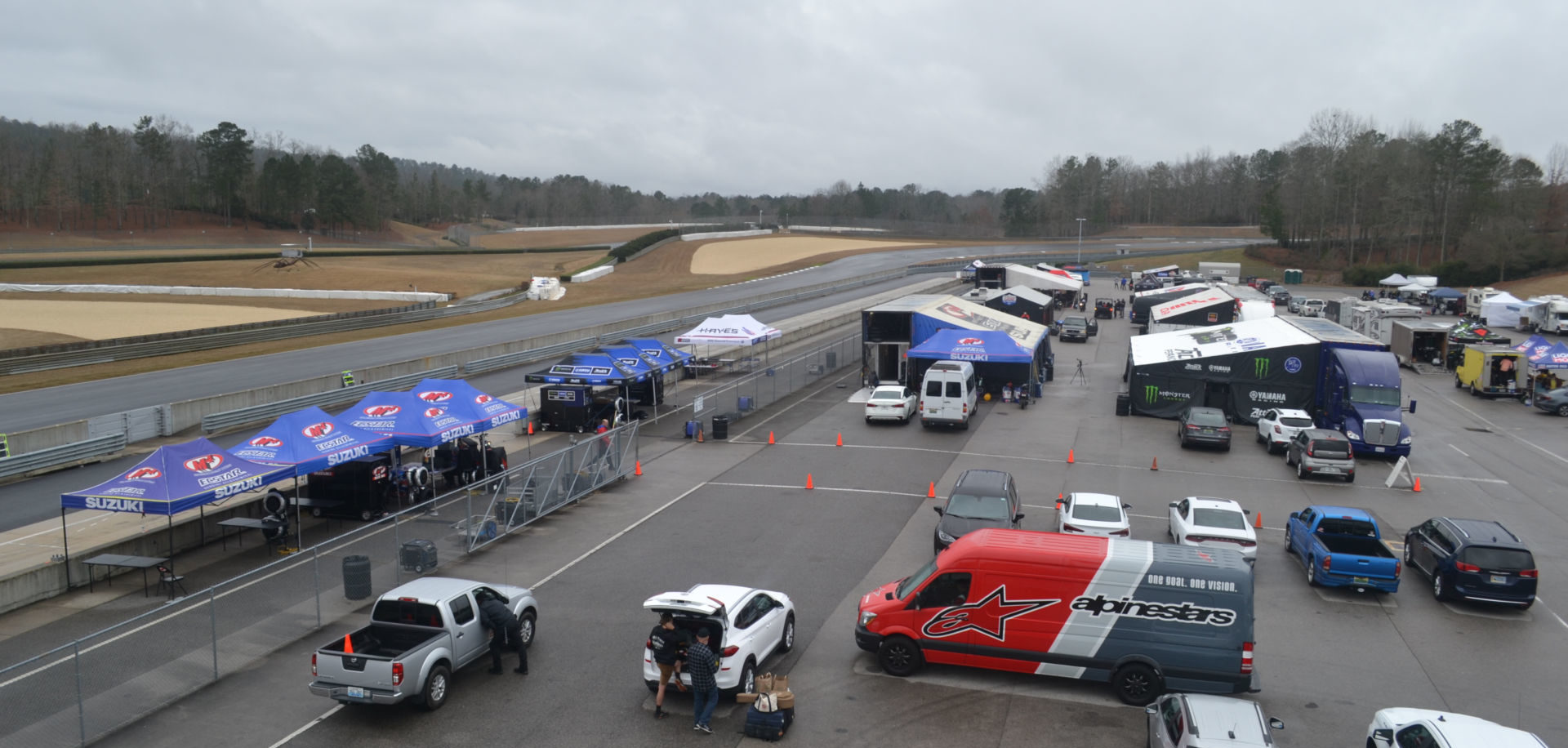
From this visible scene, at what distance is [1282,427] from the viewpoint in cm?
2888

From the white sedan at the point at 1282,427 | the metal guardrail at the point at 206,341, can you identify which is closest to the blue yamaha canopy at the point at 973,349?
the white sedan at the point at 1282,427

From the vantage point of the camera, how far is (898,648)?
13297 mm

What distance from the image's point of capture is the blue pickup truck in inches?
656

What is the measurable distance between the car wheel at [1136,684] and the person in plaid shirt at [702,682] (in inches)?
213

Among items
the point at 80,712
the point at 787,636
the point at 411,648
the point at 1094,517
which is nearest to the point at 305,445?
the point at 80,712

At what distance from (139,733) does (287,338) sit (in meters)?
54.5

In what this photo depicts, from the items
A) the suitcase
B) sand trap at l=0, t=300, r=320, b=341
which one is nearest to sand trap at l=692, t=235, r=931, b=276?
sand trap at l=0, t=300, r=320, b=341

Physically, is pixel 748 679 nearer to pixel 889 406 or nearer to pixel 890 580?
pixel 890 580

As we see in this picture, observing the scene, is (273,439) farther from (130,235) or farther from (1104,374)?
(130,235)

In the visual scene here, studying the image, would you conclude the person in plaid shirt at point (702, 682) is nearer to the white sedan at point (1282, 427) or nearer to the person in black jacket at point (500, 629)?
the person in black jacket at point (500, 629)

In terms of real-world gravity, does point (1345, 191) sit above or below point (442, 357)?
above

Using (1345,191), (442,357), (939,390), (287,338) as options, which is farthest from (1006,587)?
(1345,191)

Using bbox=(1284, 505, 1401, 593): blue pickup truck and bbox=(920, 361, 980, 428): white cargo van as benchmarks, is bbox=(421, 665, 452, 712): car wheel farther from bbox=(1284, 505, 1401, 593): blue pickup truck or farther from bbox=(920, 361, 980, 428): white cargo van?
bbox=(920, 361, 980, 428): white cargo van

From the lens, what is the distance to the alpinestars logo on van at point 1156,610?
12.2 meters
